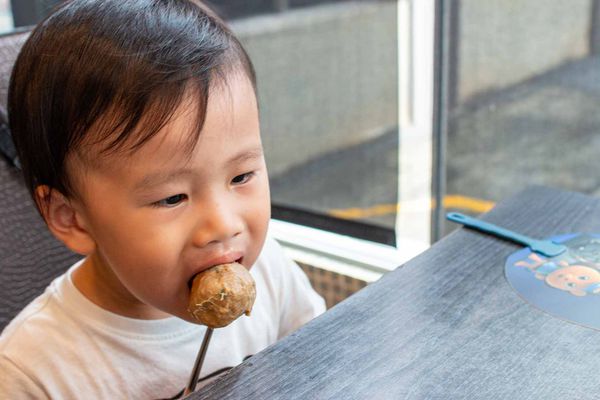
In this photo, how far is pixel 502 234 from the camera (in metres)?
0.94

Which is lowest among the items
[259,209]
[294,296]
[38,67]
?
[294,296]

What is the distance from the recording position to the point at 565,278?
0.85 m

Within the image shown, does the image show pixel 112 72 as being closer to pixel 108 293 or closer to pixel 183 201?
pixel 183 201

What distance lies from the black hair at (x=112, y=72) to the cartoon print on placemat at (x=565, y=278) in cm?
39

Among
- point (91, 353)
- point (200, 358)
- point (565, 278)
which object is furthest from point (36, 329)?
point (565, 278)

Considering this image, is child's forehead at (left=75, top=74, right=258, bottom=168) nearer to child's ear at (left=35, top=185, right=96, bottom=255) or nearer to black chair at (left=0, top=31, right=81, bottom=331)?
child's ear at (left=35, top=185, right=96, bottom=255)

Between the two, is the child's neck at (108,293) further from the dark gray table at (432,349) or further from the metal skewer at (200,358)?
the dark gray table at (432,349)

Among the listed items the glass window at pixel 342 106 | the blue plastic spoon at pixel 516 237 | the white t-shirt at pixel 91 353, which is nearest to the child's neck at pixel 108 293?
the white t-shirt at pixel 91 353

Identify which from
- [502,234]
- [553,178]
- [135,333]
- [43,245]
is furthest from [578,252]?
[553,178]

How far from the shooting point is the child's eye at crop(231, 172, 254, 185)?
80 cm

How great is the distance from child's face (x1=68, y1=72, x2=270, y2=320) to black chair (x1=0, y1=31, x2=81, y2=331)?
420mm

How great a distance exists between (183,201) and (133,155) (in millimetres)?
69

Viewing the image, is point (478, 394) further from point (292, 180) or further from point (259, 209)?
point (292, 180)

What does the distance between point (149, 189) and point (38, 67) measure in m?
0.20
